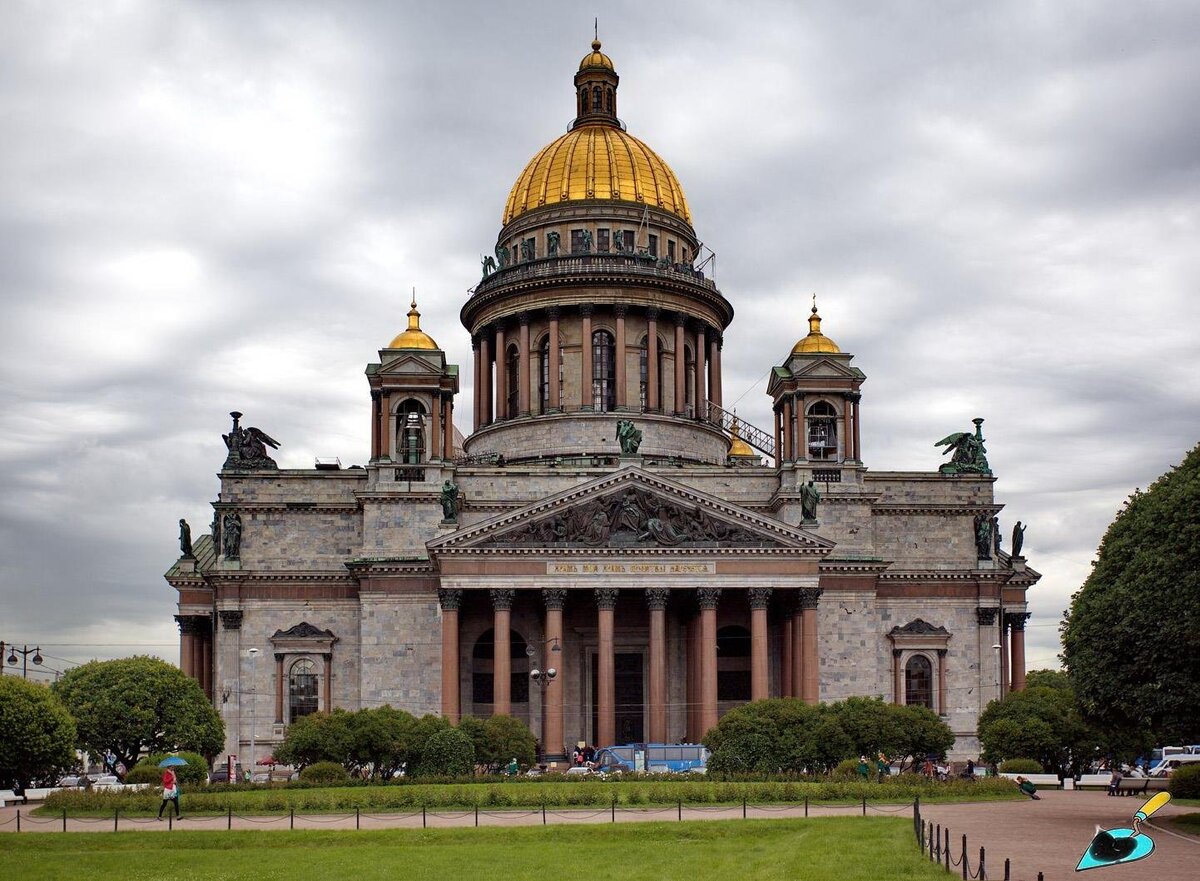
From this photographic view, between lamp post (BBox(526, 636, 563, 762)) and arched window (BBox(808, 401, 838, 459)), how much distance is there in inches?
715

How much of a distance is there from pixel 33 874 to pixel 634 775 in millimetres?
28474

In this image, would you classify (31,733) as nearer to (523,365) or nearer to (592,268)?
(523,365)

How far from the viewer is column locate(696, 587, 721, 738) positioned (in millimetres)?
76000

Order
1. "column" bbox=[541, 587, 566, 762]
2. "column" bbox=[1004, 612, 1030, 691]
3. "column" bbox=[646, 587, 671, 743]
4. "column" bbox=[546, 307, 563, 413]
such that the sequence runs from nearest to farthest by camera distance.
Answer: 1. "column" bbox=[541, 587, 566, 762]
2. "column" bbox=[646, 587, 671, 743]
3. "column" bbox=[1004, 612, 1030, 691]
4. "column" bbox=[546, 307, 563, 413]

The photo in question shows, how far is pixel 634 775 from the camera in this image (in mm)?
61344

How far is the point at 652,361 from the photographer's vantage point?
93.9m

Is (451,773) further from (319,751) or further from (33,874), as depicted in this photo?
(33,874)

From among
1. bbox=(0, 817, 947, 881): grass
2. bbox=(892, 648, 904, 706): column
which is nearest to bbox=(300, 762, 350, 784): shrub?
bbox=(0, 817, 947, 881): grass

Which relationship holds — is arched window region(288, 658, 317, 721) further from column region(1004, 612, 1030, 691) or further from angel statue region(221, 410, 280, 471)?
column region(1004, 612, 1030, 691)

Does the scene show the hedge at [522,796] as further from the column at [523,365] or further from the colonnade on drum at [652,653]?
the column at [523,365]

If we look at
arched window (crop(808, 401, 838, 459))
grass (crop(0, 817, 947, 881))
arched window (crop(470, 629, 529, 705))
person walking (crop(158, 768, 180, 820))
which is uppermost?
arched window (crop(808, 401, 838, 459))

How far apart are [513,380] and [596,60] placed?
2306cm

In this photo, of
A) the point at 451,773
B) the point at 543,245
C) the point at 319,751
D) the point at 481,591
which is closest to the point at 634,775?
the point at 451,773

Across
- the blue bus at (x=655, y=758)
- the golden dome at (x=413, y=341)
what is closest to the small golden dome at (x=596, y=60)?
the golden dome at (x=413, y=341)
